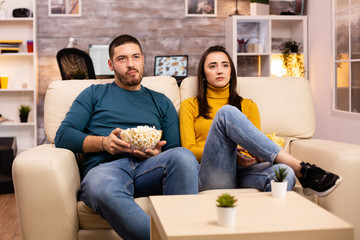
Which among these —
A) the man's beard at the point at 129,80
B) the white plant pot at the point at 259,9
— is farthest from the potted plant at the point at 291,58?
the man's beard at the point at 129,80

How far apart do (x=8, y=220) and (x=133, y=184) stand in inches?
55.5

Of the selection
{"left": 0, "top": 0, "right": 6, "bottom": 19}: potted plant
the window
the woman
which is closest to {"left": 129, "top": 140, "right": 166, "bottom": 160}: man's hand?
the woman

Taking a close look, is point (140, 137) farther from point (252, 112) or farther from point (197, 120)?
point (252, 112)

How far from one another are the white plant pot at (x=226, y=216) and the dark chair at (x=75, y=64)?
367cm

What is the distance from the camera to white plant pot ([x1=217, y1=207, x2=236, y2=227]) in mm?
1297

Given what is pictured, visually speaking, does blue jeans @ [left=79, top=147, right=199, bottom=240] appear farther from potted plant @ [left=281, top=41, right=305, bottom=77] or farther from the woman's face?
potted plant @ [left=281, top=41, right=305, bottom=77]

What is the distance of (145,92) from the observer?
99.7 inches

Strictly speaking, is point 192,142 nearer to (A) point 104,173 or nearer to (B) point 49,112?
(A) point 104,173

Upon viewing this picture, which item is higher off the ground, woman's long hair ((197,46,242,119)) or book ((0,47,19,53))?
book ((0,47,19,53))

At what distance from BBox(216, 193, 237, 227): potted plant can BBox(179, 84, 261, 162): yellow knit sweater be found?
41.2 inches

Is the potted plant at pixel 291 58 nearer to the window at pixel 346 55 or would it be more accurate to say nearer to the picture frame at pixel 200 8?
the window at pixel 346 55

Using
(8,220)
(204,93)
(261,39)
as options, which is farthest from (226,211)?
(261,39)

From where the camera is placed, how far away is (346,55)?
4.16 meters

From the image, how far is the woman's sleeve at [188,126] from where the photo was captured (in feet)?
7.78
